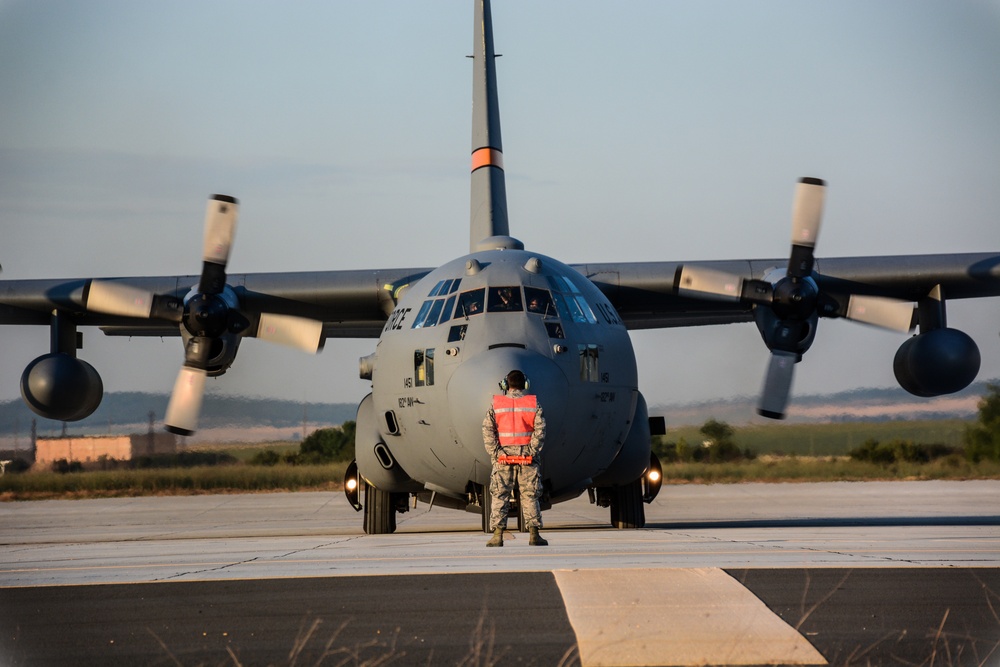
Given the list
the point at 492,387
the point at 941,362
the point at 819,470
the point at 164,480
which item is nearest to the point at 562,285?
the point at 492,387

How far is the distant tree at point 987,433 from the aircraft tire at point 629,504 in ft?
59.3

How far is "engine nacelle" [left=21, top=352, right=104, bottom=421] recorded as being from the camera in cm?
1808

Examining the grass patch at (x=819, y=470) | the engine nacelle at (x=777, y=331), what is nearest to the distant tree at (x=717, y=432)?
the grass patch at (x=819, y=470)

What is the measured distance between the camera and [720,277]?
16422mm

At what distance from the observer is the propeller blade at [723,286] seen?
53.7ft

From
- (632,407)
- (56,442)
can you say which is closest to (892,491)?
(632,407)

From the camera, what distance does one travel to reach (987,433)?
106 feet

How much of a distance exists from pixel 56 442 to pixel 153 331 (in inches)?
324

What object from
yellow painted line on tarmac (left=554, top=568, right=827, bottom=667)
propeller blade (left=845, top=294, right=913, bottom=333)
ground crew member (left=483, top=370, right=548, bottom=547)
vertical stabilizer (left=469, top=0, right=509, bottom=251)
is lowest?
yellow painted line on tarmac (left=554, top=568, right=827, bottom=667)

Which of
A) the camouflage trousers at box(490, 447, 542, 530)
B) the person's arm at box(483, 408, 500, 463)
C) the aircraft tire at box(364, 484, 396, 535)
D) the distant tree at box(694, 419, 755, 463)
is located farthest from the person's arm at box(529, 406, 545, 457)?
the distant tree at box(694, 419, 755, 463)

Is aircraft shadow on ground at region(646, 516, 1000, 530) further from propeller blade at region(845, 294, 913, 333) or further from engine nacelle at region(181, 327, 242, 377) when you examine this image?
engine nacelle at region(181, 327, 242, 377)

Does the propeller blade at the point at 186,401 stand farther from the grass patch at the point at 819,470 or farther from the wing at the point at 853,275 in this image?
the grass patch at the point at 819,470

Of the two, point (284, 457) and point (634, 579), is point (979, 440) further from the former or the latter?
point (634, 579)

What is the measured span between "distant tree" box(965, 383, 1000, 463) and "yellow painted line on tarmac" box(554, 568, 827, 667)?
1052 inches
